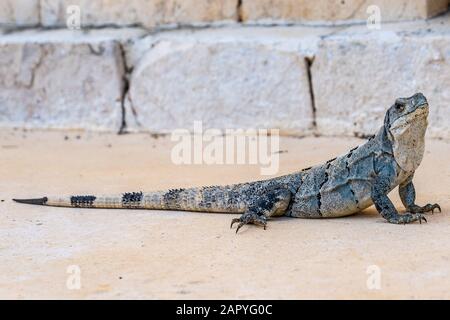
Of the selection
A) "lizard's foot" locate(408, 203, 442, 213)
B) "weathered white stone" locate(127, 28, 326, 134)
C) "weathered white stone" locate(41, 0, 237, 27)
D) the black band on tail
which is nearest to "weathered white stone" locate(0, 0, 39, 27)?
"weathered white stone" locate(41, 0, 237, 27)

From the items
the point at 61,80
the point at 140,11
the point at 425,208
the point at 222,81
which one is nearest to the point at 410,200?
the point at 425,208

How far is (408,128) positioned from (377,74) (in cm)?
298

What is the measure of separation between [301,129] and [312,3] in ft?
4.09

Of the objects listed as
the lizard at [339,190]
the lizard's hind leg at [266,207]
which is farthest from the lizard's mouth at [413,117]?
the lizard's hind leg at [266,207]

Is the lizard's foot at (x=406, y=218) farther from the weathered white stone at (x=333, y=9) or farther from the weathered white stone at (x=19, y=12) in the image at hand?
the weathered white stone at (x=19, y=12)

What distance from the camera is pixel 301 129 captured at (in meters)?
9.57

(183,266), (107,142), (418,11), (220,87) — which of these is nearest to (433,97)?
(418,11)

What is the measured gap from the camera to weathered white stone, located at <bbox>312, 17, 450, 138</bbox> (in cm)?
881

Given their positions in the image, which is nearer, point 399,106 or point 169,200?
point 399,106

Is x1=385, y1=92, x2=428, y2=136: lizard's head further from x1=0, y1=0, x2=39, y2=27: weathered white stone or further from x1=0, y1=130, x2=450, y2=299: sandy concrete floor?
x1=0, y1=0, x2=39, y2=27: weathered white stone

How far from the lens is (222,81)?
982cm

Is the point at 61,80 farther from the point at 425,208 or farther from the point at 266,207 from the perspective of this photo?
the point at 425,208
